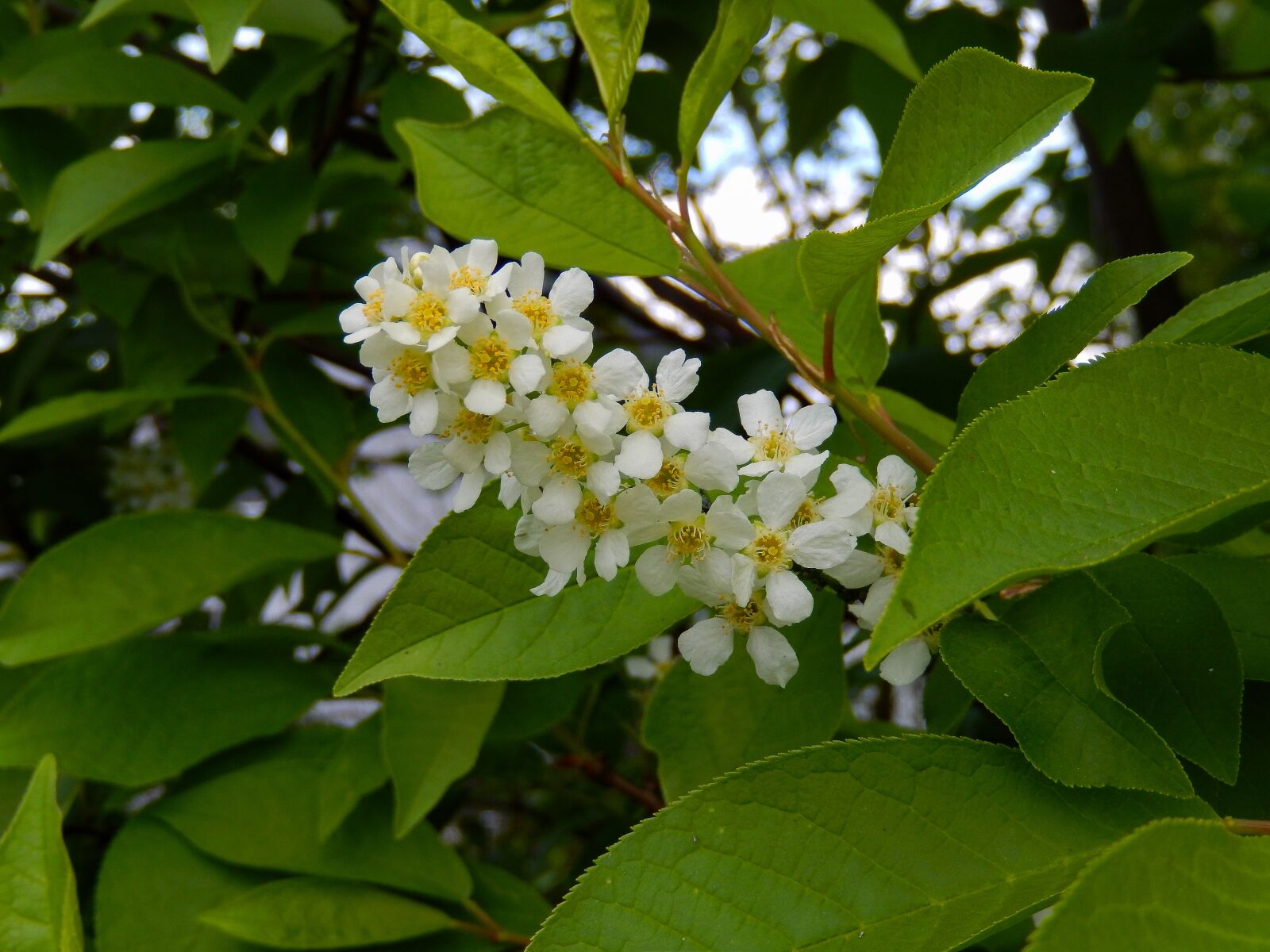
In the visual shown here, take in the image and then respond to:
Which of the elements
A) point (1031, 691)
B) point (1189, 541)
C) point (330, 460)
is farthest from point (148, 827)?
point (1189, 541)

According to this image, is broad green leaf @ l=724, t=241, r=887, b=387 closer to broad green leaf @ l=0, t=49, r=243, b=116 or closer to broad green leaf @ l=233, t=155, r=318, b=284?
broad green leaf @ l=233, t=155, r=318, b=284

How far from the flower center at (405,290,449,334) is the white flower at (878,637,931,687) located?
38 cm

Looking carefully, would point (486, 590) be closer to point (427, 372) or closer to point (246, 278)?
point (427, 372)

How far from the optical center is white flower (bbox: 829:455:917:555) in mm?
728

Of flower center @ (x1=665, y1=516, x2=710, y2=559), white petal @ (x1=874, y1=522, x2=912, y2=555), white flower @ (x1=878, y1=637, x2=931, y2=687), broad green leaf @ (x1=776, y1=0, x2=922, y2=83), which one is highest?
broad green leaf @ (x1=776, y1=0, x2=922, y2=83)

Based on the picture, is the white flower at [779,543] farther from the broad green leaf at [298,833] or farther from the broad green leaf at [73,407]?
the broad green leaf at [73,407]

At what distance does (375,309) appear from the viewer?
734mm

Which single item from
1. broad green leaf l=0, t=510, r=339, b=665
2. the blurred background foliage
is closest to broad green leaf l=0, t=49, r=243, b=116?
the blurred background foliage

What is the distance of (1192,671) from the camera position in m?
0.70

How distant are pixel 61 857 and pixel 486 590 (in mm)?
364

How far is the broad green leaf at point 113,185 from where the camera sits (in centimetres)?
117

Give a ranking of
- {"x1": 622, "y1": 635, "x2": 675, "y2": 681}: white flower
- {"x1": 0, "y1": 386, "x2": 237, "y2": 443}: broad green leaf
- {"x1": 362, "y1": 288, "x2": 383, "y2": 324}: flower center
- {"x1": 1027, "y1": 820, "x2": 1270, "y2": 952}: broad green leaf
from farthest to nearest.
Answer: {"x1": 622, "y1": 635, "x2": 675, "y2": 681}: white flower, {"x1": 0, "y1": 386, "x2": 237, "y2": 443}: broad green leaf, {"x1": 362, "y1": 288, "x2": 383, "y2": 324}: flower center, {"x1": 1027, "y1": 820, "x2": 1270, "y2": 952}: broad green leaf

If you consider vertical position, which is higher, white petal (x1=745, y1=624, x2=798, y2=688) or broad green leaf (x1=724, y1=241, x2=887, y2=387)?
broad green leaf (x1=724, y1=241, x2=887, y2=387)

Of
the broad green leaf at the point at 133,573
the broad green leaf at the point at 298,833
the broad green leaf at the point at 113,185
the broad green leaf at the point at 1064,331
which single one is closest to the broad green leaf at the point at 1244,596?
the broad green leaf at the point at 1064,331
